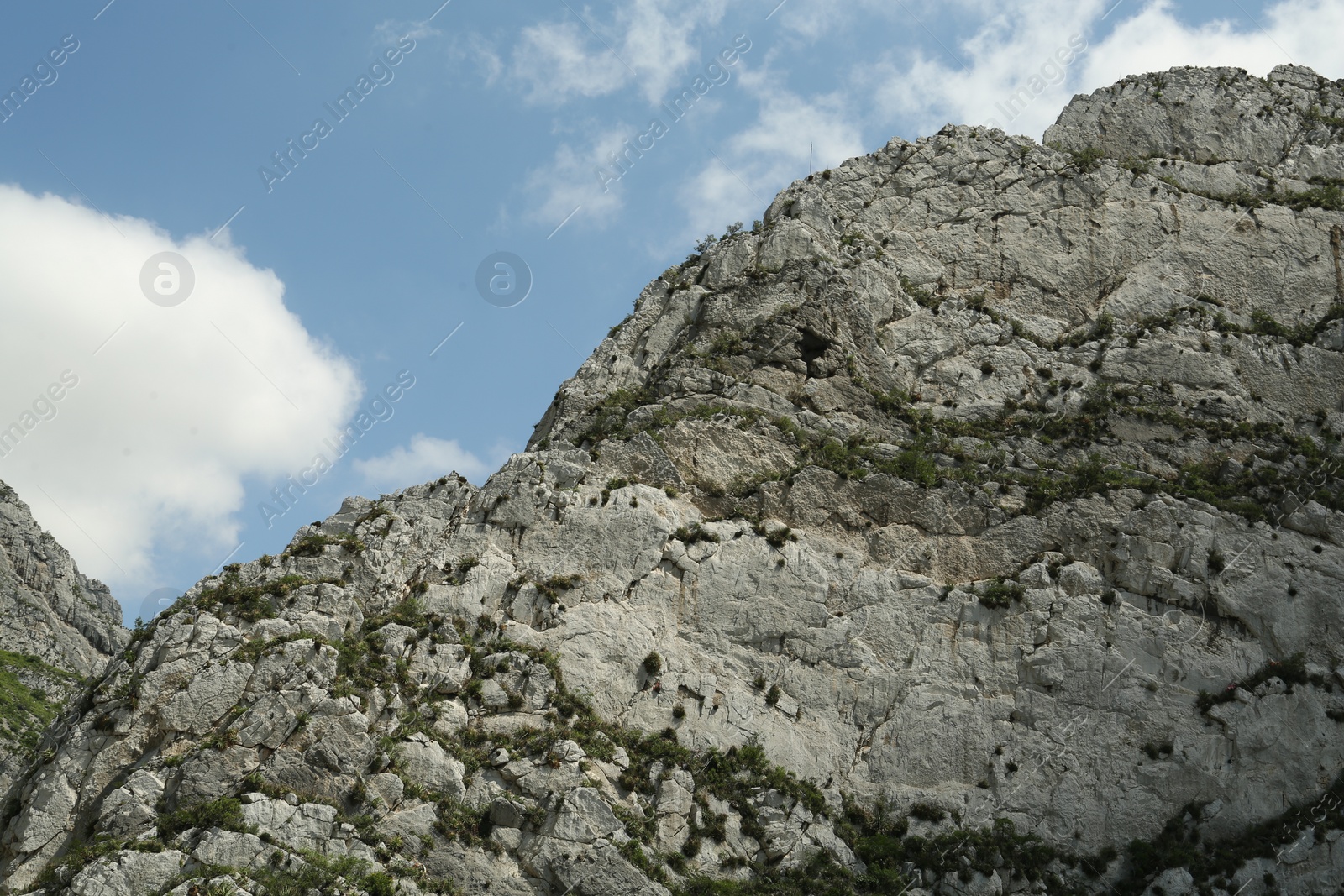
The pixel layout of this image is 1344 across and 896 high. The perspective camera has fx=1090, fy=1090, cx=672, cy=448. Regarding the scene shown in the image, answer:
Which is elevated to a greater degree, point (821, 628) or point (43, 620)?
point (43, 620)

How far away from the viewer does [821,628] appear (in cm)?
3850

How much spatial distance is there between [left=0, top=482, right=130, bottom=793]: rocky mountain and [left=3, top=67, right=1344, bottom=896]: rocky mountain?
133ft

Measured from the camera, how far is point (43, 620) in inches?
3130

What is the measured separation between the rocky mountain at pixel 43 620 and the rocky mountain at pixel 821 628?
4058 centimetres

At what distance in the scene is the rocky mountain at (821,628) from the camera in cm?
3152

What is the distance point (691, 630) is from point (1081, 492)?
15654 millimetres

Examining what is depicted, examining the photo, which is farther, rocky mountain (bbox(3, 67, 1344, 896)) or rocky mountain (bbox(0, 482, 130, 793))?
rocky mountain (bbox(0, 482, 130, 793))

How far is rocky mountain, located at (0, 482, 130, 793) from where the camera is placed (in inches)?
2758

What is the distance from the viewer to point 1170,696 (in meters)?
36.1

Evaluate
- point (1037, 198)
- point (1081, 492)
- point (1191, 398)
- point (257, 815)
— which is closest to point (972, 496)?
point (1081, 492)

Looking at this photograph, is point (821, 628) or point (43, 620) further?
point (43, 620)

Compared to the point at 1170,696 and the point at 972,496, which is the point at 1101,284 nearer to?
the point at 972,496

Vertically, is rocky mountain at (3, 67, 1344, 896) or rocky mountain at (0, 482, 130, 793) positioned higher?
rocky mountain at (0, 482, 130, 793)

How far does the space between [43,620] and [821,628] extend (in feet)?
216
